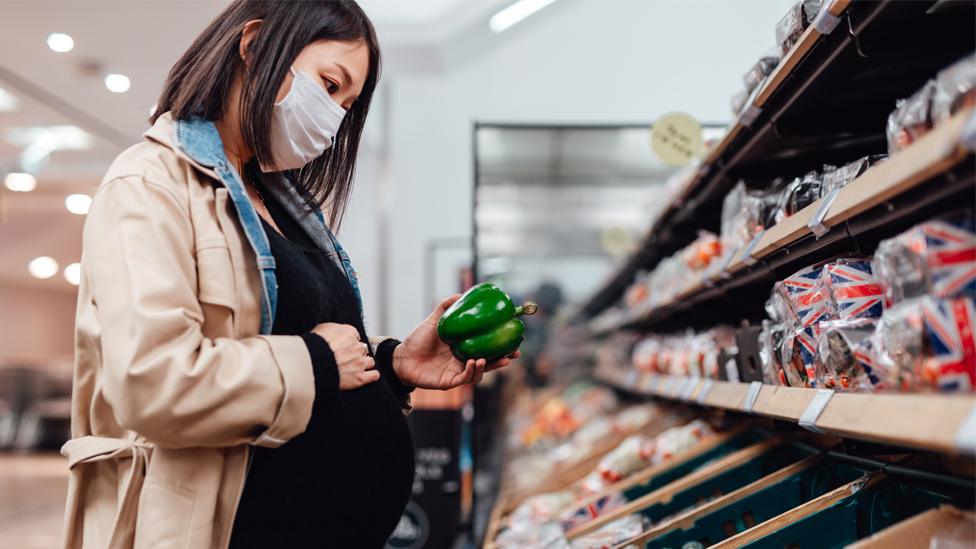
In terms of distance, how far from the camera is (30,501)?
21.2 ft

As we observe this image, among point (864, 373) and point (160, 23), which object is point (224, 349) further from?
point (160, 23)

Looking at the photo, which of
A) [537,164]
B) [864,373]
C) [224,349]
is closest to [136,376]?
[224,349]

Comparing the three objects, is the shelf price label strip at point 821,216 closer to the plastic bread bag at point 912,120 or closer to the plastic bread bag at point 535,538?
the plastic bread bag at point 912,120

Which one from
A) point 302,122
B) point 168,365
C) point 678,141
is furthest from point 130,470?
point 678,141

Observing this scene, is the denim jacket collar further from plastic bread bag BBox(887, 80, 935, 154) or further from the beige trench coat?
plastic bread bag BBox(887, 80, 935, 154)

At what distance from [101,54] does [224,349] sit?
3.12 metres

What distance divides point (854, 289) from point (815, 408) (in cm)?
25

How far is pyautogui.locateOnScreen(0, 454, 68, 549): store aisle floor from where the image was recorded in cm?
551

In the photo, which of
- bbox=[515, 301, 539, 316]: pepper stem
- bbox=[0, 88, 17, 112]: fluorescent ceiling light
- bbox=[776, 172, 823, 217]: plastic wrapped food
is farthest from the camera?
bbox=[0, 88, 17, 112]: fluorescent ceiling light

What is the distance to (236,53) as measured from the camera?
147cm

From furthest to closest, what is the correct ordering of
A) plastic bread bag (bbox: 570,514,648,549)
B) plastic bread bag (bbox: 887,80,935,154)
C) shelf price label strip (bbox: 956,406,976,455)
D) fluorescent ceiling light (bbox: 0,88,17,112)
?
fluorescent ceiling light (bbox: 0,88,17,112) < plastic bread bag (bbox: 570,514,648,549) < plastic bread bag (bbox: 887,80,935,154) < shelf price label strip (bbox: 956,406,976,455)

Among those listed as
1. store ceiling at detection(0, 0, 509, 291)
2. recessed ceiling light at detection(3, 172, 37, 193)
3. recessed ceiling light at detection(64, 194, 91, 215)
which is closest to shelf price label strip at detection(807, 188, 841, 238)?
store ceiling at detection(0, 0, 509, 291)

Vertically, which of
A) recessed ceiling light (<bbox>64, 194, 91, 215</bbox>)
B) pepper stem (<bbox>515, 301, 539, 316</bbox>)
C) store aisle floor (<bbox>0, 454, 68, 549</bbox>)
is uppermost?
recessed ceiling light (<bbox>64, 194, 91, 215</bbox>)

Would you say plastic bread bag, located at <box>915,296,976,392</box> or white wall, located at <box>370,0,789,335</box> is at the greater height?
white wall, located at <box>370,0,789,335</box>
